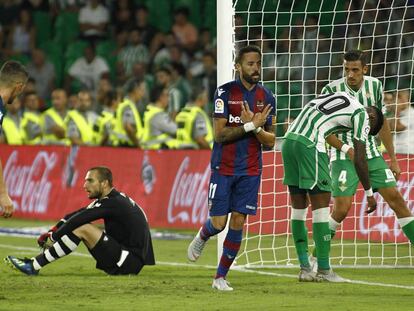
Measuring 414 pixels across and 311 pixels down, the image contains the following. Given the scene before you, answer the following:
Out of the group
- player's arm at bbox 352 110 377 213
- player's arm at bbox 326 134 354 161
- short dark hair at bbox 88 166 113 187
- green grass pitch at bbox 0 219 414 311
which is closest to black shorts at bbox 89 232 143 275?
green grass pitch at bbox 0 219 414 311

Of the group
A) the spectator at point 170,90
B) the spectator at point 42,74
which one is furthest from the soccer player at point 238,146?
the spectator at point 42,74

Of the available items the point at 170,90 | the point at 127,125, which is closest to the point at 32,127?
the point at 127,125

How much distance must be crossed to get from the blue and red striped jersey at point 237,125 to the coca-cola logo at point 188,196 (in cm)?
605

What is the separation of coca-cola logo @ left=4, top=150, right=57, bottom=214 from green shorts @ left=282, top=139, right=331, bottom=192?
793cm

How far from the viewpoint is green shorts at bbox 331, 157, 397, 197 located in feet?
42.0

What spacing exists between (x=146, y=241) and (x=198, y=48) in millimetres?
10633

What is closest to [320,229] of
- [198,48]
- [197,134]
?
[197,134]

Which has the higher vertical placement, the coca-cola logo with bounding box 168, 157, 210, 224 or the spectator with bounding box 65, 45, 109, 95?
the spectator with bounding box 65, 45, 109, 95

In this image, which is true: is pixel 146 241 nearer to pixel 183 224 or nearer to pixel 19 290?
pixel 19 290

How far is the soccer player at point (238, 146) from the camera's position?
11258mm

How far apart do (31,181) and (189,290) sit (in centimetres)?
879

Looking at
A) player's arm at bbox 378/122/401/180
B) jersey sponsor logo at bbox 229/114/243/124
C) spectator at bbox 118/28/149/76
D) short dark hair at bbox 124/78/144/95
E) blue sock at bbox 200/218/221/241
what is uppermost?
spectator at bbox 118/28/149/76

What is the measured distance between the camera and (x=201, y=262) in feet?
46.3

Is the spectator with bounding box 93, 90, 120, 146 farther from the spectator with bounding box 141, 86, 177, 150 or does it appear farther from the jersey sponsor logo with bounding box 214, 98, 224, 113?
the jersey sponsor logo with bounding box 214, 98, 224, 113
